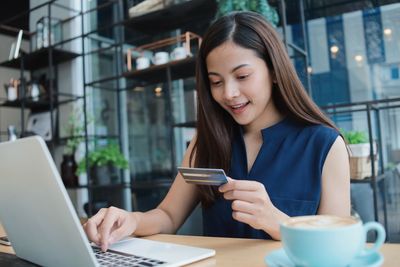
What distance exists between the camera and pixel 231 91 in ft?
3.22

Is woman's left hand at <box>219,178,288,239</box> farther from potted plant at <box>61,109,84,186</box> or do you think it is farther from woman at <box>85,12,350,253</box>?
potted plant at <box>61,109,84,186</box>

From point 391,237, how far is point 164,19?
6.50ft

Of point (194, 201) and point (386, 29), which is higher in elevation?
point (386, 29)

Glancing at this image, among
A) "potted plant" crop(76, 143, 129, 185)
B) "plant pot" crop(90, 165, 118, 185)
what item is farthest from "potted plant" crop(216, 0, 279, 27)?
"plant pot" crop(90, 165, 118, 185)

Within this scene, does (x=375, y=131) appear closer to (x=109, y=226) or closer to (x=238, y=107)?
(x=238, y=107)

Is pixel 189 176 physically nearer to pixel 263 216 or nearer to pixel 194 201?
pixel 263 216

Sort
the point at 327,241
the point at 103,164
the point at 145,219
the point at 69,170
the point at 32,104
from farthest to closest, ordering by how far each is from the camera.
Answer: the point at 32,104 < the point at 69,170 < the point at 103,164 < the point at 145,219 < the point at 327,241

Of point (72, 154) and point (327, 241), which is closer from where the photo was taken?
point (327, 241)

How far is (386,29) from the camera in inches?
99.8

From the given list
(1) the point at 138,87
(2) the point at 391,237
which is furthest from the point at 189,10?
(2) the point at 391,237

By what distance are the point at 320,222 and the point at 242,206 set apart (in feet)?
0.80

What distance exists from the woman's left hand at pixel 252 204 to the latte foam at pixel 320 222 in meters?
0.20

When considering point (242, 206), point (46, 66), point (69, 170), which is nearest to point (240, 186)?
point (242, 206)

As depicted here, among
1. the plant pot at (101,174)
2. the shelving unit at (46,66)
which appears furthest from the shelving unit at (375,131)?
the shelving unit at (46,66)
